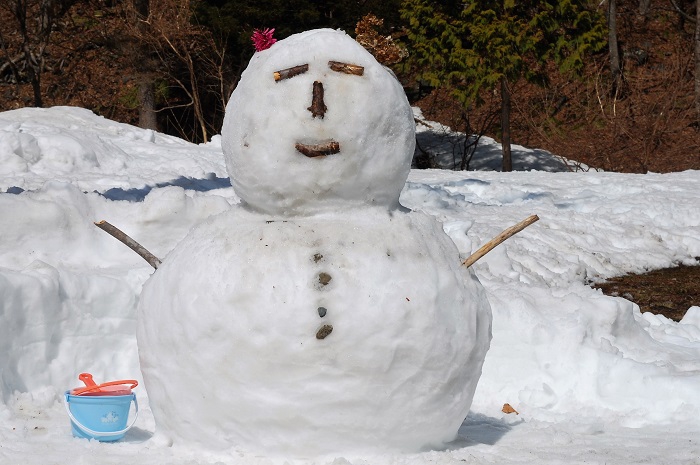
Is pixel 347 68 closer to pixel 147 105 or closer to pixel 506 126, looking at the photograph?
pixel 506 126

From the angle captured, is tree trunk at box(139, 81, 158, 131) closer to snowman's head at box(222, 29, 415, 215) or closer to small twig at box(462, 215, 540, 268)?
snowman's head at box(222, 29, 415, 215)

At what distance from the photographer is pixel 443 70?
16297mm

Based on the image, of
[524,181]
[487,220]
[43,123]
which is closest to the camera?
[487,220]

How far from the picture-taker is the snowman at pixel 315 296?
3.10 metres

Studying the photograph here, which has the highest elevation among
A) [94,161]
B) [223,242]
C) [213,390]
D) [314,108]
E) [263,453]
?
[314,108]

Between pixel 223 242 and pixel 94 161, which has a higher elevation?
pixel 223 242

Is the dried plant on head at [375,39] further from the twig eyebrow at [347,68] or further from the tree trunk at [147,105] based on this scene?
the twig eyebrow at [347,68]

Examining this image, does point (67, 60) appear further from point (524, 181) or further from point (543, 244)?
point (543, 244)

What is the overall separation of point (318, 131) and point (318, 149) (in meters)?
0.06

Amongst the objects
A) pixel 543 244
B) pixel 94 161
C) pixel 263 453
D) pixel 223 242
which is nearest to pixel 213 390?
pixel 263 453

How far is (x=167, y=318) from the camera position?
3.26 metres

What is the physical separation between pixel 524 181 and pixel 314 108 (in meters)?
8.62

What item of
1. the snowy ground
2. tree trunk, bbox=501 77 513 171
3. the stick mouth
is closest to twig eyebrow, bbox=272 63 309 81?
the stick mouth

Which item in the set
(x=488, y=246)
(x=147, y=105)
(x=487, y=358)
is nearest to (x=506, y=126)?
(x=147, y=105)
